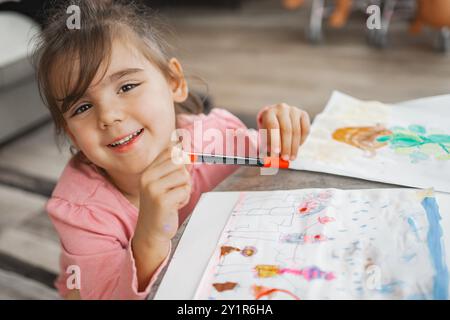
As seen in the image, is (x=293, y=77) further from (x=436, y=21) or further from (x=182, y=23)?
(x=182, y=23)

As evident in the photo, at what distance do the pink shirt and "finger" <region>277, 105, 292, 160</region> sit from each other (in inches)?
3.3

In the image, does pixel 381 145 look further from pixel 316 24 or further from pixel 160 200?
pixel 316 24

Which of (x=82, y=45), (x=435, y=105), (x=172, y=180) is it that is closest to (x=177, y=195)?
(x=172, y=180)

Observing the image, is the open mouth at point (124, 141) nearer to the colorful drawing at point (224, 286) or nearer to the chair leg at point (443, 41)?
the colorful drawing at point (224, 286)

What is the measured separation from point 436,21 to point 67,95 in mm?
1444

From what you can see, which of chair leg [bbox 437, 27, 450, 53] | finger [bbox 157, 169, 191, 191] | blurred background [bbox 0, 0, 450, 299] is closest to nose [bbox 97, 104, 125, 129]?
finger [bbox 157, 169, 191, 191]

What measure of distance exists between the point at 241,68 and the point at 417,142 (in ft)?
6.18

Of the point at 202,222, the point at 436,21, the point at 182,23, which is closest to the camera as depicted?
the point at 202,222

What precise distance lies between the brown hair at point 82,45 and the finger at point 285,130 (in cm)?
17

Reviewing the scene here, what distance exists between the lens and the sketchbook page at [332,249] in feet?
1.42

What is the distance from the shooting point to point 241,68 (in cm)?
247

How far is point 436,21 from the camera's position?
5.58 ft

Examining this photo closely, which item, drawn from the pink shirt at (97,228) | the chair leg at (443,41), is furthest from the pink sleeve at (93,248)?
the chair leg at (443,41)
